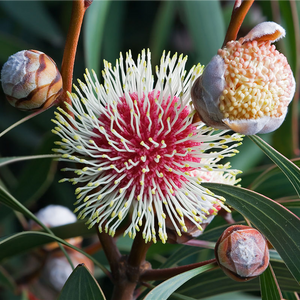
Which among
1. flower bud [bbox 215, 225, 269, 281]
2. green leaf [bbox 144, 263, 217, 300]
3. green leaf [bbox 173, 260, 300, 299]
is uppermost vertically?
flower bud [bbox 215, 225, 269, 281]

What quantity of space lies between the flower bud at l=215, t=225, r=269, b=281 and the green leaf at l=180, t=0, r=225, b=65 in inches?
32.6

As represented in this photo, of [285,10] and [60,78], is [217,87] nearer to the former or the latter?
[60,78]

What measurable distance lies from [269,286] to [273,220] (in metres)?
0.14

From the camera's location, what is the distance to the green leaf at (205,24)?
130 centimetres

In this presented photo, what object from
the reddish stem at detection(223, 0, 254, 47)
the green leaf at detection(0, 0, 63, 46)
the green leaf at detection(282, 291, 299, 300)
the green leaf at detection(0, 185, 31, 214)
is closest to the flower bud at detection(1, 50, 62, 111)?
the green leaf at detection(0, 185, 31, 214)

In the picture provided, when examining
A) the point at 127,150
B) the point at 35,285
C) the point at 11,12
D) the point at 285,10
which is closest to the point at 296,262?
the point at 127,150

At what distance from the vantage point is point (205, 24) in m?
1.31

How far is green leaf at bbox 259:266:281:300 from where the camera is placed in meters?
0.67

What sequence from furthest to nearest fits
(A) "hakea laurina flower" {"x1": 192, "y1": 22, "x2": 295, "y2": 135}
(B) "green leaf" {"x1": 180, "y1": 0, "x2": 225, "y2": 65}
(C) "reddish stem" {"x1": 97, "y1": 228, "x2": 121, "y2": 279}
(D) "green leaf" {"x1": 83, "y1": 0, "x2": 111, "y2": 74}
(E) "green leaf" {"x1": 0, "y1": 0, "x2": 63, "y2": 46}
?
1. (E) "green leaf" {"x1": 0, "y1": 0, "x2": 63, "y2": 46}
2. (B) "green leaf" {"x1": 180, "y1": 0, "x2": 225, "y2": 65}
3. (D) "green leaf" {"x1": 83, "y1": 0, "x2": 111, "y2": 74}
4. (C) "reddish stem" {"x1": 97, "y1": 228, "x2": 121, "y2": 279}
5. (A) "hakea laurina flower" {"x1": 192, "y1": 22, "x2": 295, "y2": 135}

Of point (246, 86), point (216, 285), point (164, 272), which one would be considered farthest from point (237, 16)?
point (216, 285)

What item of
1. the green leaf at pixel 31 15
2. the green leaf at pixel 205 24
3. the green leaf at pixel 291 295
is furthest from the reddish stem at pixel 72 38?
the green leaf at pixel 31 15

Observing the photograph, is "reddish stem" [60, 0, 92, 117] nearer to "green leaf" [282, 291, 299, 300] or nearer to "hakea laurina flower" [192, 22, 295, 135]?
"hakea laurina flower" [192, 22, 295, 135]

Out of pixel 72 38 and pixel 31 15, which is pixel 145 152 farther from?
pixel 31 15

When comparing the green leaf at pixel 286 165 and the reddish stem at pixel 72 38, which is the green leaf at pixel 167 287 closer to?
the green leaf at pixel 286 165
